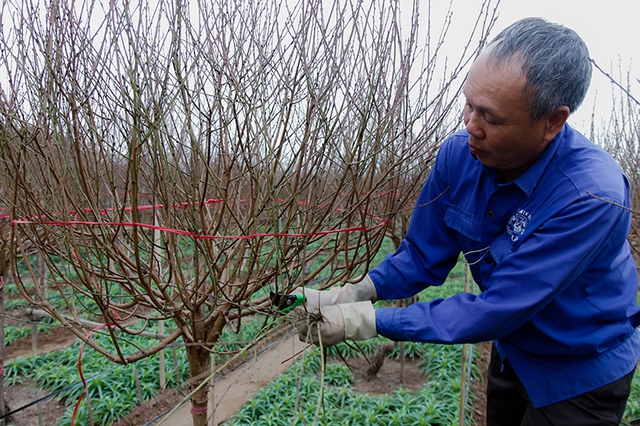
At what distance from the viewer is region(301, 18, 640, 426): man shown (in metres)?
1.46

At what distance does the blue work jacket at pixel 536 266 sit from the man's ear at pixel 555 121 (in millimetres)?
127

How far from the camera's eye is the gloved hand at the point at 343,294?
196cm

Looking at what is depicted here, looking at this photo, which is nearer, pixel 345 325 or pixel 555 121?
pixel 555 121

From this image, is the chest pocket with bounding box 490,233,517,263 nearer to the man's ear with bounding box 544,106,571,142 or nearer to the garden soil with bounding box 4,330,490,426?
the man's ear with bounding box 544,106,571,142

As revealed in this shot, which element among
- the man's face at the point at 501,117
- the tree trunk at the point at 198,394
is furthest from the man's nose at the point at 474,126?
the tree trunk at the point at 198,394

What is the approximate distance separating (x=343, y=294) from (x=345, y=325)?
0.31 metres

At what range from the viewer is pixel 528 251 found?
1.52m

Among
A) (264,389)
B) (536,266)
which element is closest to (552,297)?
(536,266)

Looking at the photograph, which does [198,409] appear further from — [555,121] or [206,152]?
[555,121]

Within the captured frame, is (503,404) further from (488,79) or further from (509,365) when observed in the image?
(488,79)

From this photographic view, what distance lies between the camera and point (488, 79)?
145cm

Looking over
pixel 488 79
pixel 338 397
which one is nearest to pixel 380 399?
pixel 338 397

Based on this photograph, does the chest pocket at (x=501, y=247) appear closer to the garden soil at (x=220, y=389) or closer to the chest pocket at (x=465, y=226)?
the chest pocket at (x=465, y=226)

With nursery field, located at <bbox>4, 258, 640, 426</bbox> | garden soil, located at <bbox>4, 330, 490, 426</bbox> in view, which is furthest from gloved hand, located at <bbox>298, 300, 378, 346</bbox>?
nursery field, located at <bbox>4, 258, 640, 426</bbox>
